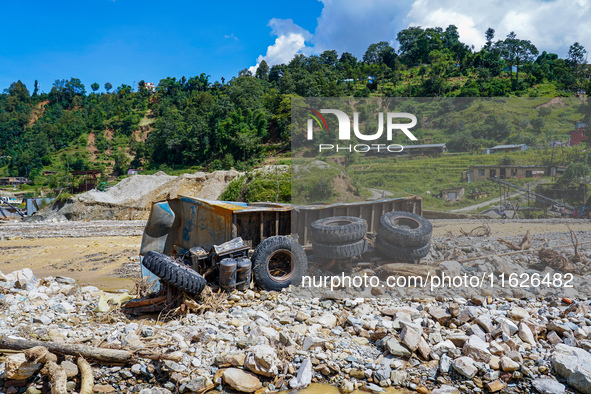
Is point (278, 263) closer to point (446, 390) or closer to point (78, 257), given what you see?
point (446, 390)

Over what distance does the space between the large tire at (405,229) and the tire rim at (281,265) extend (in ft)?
5.36

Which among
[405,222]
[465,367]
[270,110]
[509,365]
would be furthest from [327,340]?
[270,110]

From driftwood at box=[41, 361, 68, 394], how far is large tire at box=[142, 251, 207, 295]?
152 cm

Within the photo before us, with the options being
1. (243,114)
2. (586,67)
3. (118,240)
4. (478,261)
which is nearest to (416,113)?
(478,261)

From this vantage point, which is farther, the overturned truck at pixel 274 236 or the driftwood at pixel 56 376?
the overturned truck at pixel 274 236

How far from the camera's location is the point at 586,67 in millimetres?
53125

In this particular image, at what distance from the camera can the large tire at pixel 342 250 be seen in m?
6.06

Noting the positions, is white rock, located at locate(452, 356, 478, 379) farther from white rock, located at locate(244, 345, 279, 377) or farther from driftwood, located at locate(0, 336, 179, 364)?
driftwood, located at locate(0, 336, 179, 364)

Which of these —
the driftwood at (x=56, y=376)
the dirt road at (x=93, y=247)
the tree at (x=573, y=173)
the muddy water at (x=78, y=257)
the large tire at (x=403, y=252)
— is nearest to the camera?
the driftwood at (x=56, y=376)

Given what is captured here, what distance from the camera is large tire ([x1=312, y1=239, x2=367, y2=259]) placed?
6.06 m

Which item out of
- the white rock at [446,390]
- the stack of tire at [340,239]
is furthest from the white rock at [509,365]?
the stack of tire at [340,239]

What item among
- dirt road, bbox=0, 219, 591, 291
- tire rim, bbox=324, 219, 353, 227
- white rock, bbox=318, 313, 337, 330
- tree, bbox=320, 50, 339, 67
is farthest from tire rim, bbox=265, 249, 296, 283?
tree, bbox=320, 50, 339, 67

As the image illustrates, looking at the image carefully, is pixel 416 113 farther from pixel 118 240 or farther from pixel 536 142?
pixel 118 240

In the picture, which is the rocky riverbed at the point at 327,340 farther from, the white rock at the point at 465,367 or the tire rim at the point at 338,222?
the tire rim at the point at 338,222
